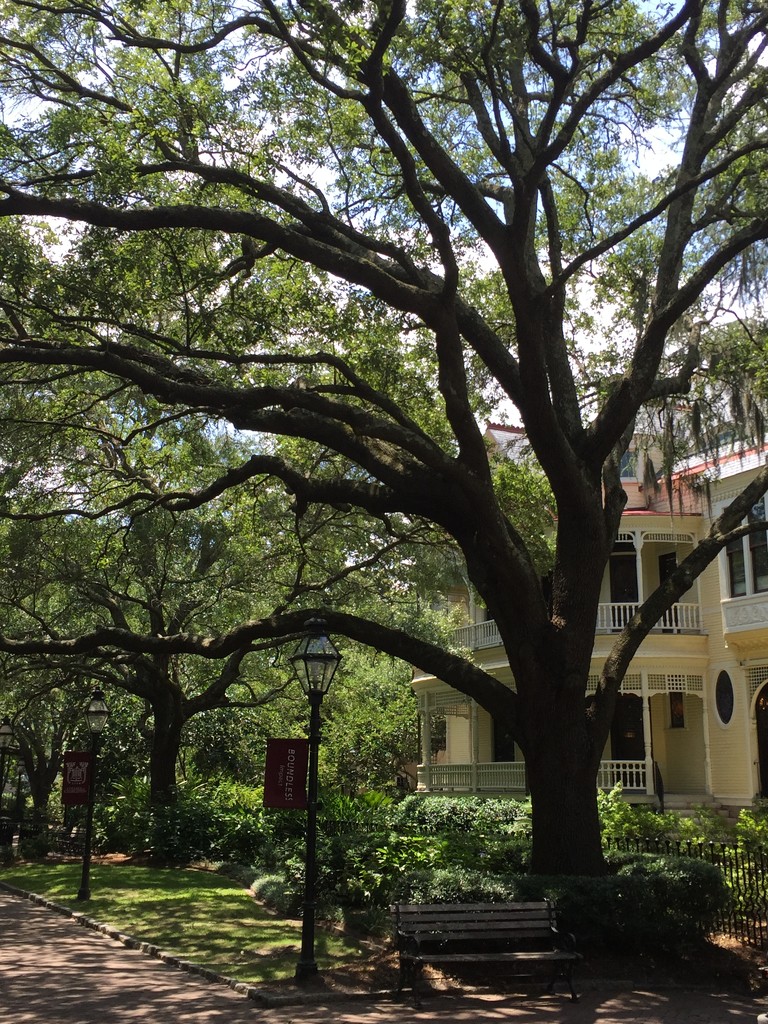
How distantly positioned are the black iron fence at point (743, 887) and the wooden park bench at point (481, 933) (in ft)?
9.06

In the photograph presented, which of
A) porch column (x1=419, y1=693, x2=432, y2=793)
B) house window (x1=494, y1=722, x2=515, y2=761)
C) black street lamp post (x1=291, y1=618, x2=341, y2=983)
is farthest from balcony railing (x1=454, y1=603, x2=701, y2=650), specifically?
black street lamp post (x1=291, y1=618, x2=341, y2=983)

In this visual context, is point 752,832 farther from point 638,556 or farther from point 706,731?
point 638,556

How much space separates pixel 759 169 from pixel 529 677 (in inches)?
291

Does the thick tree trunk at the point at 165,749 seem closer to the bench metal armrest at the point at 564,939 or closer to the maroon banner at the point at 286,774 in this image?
the maroon banner at the point at 286,774

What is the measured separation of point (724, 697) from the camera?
25062 mm

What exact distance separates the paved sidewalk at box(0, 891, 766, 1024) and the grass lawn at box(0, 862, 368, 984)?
771 mm

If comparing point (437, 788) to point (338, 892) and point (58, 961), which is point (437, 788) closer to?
point (338, 892)

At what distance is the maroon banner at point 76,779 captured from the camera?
19406mm

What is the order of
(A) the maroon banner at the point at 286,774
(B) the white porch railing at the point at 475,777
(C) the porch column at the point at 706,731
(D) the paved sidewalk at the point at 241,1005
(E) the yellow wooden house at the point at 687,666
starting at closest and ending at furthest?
(D) the paved sidewalk at the point at 241,1005 → (A) the maroon banner at the point at 286,774 → (E) the yellow wooden house at the point at 687,666 → (C) the porch column at the point at 706,731 → (B) the white porch railing at the point at 475,777

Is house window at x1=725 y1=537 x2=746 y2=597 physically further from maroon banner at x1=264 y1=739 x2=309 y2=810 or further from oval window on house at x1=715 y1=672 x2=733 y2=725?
maroon banner at x1=264 y1=739 x2=309 y2=810

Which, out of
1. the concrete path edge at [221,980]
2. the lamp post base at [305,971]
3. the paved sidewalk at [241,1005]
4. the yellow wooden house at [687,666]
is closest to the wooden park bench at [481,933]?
the paved sidewalk at [241,1005]

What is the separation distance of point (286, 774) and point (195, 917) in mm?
3500

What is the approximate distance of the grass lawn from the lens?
11242mm

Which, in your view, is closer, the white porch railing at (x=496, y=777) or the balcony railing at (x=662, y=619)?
the white porch railing at (x=496, y=777)
